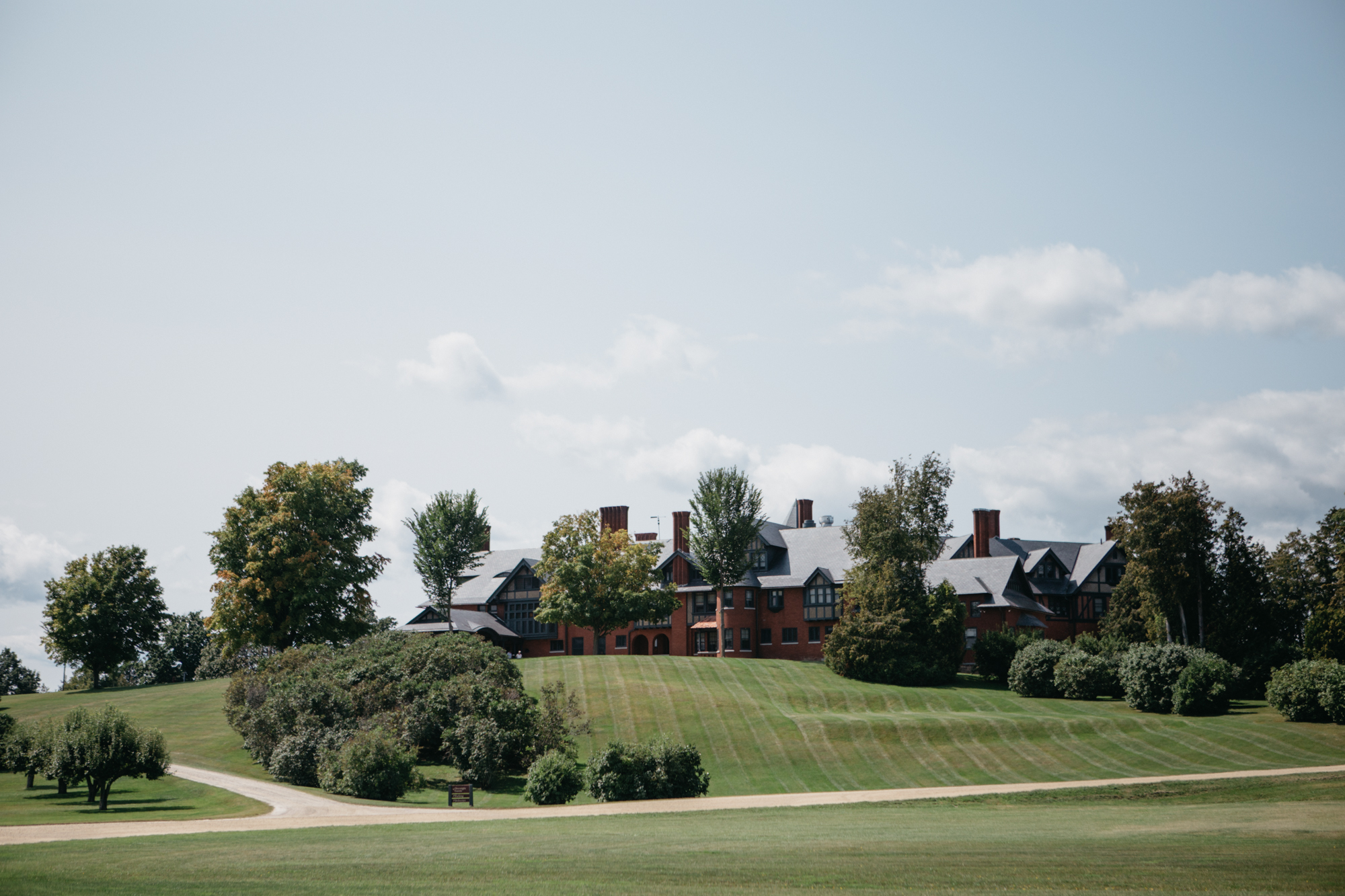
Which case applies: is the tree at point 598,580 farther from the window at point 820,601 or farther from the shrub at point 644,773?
the shrub at point 644,773

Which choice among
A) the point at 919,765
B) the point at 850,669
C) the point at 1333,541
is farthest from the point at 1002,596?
the point at 919,765

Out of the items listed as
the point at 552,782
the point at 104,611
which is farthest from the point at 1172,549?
the point at 104,611

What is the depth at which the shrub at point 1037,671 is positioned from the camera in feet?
196

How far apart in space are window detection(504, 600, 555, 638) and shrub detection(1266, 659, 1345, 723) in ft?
168

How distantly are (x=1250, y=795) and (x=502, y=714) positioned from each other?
83.9ft

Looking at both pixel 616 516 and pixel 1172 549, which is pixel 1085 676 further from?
pixel 616 516

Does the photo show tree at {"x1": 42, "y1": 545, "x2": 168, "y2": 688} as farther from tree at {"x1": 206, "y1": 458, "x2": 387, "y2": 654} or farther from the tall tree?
the tall tree

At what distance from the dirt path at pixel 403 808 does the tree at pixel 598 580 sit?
33064 mm

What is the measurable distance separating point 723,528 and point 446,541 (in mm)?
20947

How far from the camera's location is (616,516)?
270 ft

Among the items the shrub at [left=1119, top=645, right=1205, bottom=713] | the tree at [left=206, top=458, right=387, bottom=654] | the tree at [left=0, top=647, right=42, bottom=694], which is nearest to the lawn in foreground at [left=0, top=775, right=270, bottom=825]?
the tree at [left=206, top=458, right=387, bottom=654]

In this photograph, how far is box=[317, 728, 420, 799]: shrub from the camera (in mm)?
34469

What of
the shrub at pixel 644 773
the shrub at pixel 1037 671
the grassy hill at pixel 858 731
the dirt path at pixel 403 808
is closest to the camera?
the dirt path at pixel 403 808

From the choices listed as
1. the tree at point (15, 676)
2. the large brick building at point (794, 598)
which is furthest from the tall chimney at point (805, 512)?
the tree at point (15, 676)
